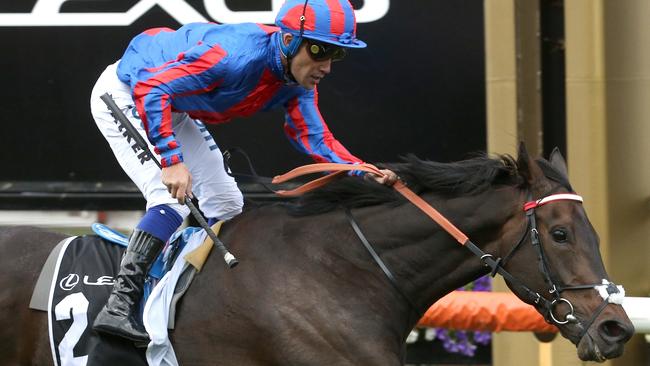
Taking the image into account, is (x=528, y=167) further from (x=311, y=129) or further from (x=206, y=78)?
(x=206, y=78)

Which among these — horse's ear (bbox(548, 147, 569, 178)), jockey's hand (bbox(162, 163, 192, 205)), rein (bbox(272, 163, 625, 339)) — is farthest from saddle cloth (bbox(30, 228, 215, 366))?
horse's ear (bbox(548, 147, 569, 178))

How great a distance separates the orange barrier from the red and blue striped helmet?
188 centimetres

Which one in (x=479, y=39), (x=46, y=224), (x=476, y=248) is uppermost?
(x=479, y=39)

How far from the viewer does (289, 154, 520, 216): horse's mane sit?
12.8 ft

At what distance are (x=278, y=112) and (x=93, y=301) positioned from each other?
8.03 feet

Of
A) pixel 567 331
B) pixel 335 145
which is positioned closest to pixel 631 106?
pixel 335 145

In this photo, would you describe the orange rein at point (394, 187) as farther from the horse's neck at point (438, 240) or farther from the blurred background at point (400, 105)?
the blurred background at point (400, 105)

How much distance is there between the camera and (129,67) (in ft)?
14.1

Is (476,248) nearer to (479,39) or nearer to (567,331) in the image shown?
(567,331)

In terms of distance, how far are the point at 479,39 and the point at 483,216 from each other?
2515mm

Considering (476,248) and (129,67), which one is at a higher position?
(129,67)

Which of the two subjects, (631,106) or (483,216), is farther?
(631,106)

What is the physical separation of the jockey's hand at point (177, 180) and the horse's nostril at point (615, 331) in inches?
58.3

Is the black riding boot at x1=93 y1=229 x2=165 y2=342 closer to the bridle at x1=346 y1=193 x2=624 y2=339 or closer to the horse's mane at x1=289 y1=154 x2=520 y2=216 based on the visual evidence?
the horse's mane at x1=289 y1=154 x2=520 y2=216
